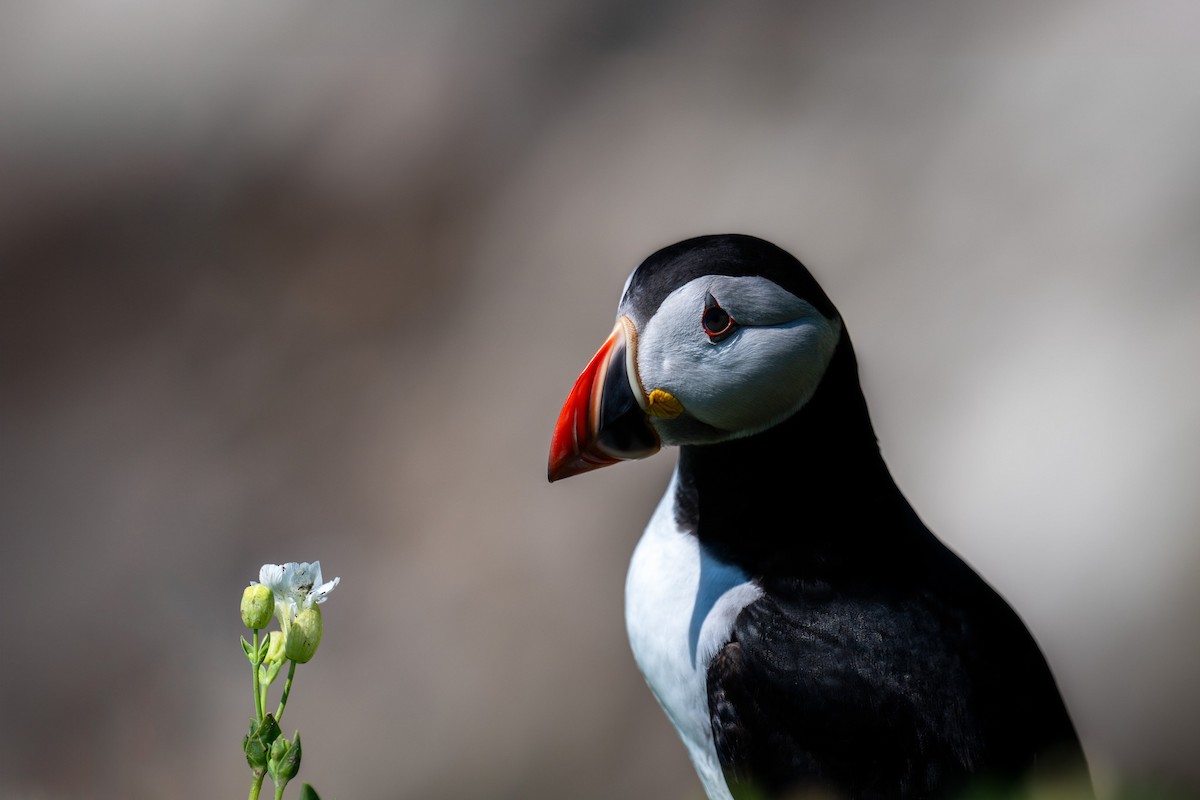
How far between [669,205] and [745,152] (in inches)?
11.4

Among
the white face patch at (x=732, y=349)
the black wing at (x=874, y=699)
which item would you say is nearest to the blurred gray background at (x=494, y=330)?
the black wing at (x=874, y=699)

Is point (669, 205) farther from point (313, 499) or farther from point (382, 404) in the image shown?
point (313, 499)

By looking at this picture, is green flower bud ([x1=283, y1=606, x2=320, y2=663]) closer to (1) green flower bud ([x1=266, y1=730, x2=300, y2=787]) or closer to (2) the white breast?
(1) green flower bud ([x1=266, y1=730, x2=300, y2=787])

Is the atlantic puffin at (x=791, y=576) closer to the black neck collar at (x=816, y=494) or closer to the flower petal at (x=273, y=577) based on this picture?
the black neck collar at (x=816, y=494)

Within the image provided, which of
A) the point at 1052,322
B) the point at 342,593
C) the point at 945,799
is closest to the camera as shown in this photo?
the point at 945,799

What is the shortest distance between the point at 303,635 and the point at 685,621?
2.89 ft

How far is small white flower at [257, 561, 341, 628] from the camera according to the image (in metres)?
0.83

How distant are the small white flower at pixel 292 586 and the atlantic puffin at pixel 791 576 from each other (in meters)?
0.59

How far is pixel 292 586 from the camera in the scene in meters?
0.84

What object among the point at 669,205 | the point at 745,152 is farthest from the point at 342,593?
the point at 745,152

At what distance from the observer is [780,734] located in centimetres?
147

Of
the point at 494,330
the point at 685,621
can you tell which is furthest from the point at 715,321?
the point at 494,330

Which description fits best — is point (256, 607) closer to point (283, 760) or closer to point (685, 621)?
point (283, 760)

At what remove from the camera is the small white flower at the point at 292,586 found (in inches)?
32.7
